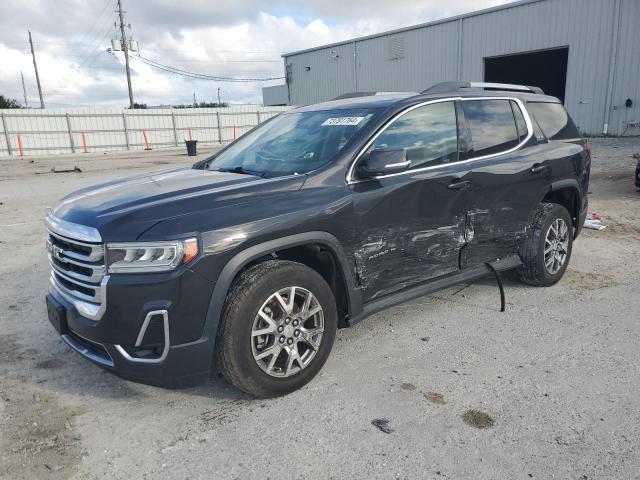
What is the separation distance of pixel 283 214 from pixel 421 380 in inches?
57.2

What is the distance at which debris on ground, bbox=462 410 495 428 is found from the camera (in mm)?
2894

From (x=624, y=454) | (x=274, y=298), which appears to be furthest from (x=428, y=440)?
(x=274, y=298)

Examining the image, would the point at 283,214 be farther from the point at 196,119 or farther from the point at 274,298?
the point at 196,119

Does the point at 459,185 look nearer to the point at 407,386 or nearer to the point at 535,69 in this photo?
the point at 407,386

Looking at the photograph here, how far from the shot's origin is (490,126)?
4441 millimetres

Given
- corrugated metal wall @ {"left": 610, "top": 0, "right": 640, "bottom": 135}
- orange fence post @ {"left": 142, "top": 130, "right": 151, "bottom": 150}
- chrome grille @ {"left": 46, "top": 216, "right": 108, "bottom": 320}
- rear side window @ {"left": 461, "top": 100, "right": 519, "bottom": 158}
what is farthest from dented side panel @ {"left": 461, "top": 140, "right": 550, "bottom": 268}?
orange fence post @ {"left": 142, "top": 130, "right": 151, "bottom": 150}

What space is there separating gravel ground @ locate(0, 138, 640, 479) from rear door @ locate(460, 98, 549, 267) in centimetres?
67

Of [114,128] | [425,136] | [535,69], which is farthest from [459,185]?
[114,128]

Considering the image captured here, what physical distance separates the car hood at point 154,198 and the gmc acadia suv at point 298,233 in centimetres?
1

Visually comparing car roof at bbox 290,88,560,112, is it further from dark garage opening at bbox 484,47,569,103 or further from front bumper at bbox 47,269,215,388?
dark garage opening at bbox 484,47,569,103

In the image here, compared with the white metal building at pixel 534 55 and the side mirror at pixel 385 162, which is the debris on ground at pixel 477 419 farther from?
the white metal building at pixel 534 55

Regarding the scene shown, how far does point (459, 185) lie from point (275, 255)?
1.64 m

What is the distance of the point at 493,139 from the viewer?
175 inches

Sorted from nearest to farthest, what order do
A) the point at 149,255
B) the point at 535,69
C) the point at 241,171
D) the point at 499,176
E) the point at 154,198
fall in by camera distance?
the point at 149,255, the point at 154,198, the point at 241,171, the point at 499,176, the point at 535,69
